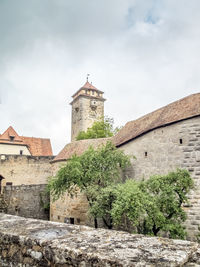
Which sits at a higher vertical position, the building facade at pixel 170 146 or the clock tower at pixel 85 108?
the clock tower at pixel 85 108

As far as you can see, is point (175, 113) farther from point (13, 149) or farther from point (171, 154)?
point (13, 149)

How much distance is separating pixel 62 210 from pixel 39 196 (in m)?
4.60

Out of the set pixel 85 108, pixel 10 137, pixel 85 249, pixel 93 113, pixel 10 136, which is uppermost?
pixel 85 108

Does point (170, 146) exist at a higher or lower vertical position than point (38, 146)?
lower

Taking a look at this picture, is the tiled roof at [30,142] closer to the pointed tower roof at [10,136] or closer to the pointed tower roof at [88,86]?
the pointed tower roof at [10,136]

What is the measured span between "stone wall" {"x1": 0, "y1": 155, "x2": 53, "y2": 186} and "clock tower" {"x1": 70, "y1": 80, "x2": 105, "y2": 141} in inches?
544

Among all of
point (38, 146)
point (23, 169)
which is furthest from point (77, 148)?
point (38, 146)

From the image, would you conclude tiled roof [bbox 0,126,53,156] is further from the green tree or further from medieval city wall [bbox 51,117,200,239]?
the green tree

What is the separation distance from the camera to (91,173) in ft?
38.7

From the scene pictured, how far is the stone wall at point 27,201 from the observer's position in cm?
1817

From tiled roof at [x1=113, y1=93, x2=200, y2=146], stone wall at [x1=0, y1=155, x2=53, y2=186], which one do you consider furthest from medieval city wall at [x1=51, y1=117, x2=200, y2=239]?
stone wall at [x1=0, y1=155, x2=53, y2=186]

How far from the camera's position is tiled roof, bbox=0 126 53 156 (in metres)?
29.8

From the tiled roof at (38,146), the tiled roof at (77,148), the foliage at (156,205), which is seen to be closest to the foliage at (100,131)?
the tiled roof at (38,146)

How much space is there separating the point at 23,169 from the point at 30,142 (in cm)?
766
